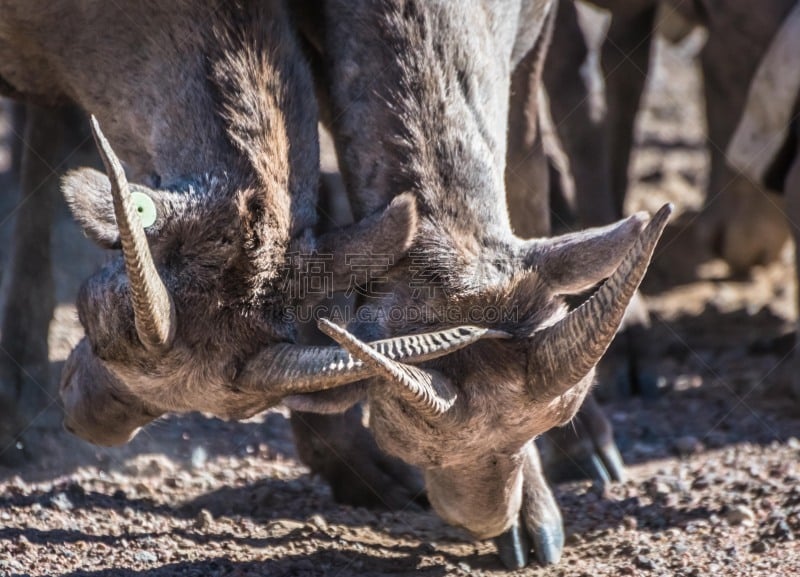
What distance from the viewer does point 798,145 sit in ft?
24.8

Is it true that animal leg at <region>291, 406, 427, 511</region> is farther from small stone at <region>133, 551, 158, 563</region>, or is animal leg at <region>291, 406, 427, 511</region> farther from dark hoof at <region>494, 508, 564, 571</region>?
small stone at <region>133, 551, 158, 563</region>

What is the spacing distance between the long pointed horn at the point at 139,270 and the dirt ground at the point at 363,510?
3.44 feet

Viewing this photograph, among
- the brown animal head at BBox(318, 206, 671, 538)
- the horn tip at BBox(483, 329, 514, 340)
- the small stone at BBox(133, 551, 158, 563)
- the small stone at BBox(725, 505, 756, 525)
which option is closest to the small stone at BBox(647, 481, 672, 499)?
the small stone at BBox(725, 505, 756, 525)

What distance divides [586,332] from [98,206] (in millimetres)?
1566

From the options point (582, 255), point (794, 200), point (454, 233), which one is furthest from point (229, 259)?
point (794, 200)

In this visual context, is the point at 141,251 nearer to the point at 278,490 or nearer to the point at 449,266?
the point at 449,266

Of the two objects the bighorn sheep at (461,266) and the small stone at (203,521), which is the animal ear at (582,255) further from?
the small stone at (203,521)

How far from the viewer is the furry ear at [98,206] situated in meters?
4.29

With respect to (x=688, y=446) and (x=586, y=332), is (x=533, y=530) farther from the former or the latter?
(x=688, y=446)

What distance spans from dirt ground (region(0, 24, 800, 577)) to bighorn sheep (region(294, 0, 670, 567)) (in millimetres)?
465

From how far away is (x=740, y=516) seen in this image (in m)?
5.50

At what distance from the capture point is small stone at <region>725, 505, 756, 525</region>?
18.0 ft


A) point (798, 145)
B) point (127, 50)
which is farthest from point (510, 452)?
point (798, 145)

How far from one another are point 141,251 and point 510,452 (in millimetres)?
1524
